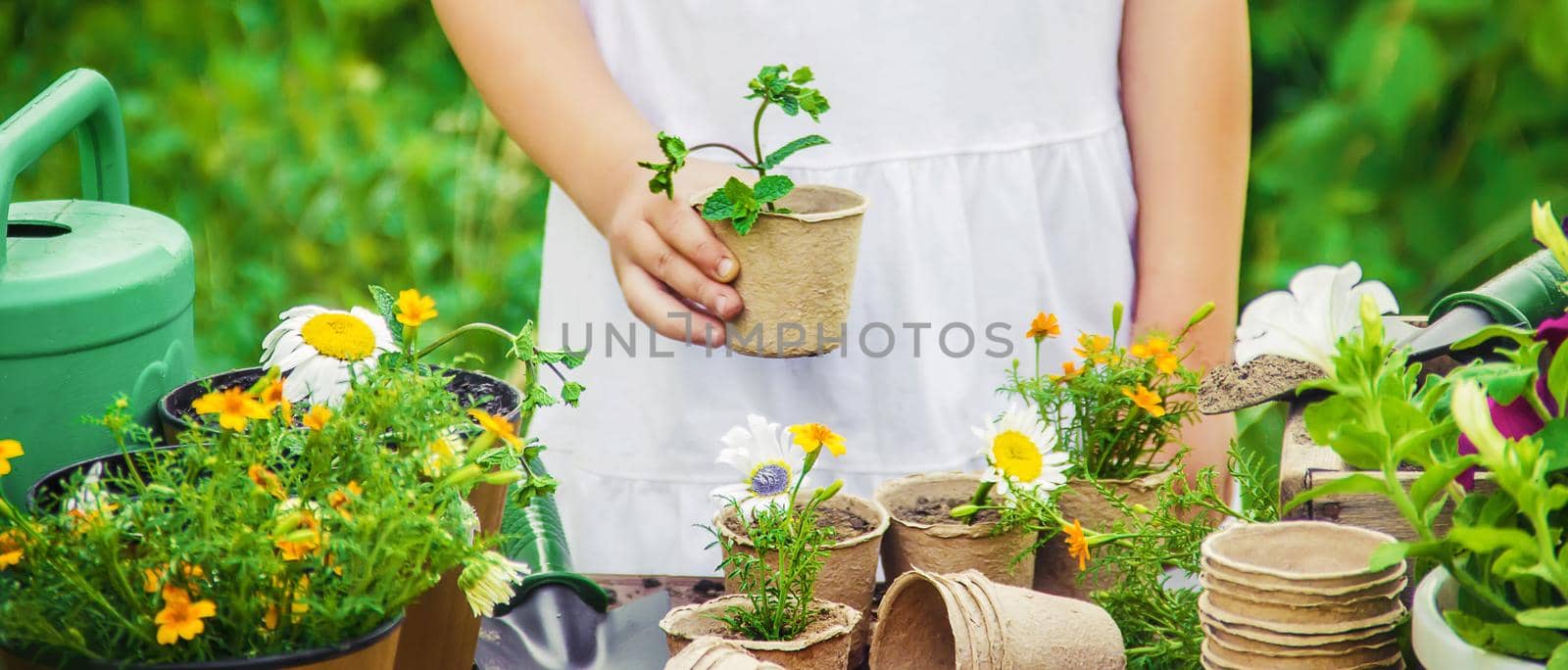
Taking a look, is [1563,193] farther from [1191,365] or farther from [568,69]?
[568,69]

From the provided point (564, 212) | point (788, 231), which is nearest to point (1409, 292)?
point (564, 212)

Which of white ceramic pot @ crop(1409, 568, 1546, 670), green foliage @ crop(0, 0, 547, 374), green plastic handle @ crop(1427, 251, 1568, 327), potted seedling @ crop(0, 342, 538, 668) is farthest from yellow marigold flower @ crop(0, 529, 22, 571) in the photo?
green foliage @ crop(0, 0, 547, 374)

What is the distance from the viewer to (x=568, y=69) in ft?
4.22

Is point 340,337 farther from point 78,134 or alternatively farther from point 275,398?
point 78,134

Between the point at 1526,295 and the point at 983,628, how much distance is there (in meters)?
0.36

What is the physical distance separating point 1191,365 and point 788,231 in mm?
539

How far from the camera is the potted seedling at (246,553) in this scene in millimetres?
556

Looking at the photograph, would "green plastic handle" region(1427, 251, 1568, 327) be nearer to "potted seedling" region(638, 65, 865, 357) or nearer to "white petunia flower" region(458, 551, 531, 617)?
"potted seedling" region(638, 65, 865, 357)

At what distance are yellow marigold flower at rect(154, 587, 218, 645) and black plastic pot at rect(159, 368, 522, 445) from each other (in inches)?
7.7

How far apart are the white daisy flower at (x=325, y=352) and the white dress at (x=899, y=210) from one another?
0.59 meters

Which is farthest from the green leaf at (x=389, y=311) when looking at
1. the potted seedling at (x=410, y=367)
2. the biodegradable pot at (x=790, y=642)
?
the biodegradable pot at (x=790, y=642)

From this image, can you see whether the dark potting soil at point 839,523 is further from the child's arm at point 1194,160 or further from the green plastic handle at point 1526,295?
the child's arm at point 1194,160

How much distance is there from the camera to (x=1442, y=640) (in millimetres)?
555

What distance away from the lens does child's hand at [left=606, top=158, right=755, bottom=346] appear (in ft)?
3.21
